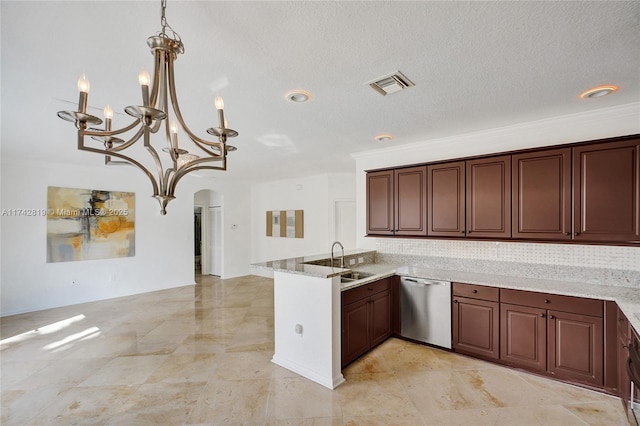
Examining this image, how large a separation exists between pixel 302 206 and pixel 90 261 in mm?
4449

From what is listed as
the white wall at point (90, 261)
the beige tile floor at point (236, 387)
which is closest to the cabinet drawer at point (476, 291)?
the beige tile floor at point (236, 387)

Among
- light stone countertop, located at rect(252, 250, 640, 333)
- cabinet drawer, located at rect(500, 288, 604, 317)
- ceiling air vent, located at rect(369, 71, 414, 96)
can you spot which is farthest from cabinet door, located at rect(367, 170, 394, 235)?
ceiling air vent, located at rect(369, 71, 414, 96)

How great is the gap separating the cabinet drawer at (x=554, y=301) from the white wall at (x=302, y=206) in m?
3.96

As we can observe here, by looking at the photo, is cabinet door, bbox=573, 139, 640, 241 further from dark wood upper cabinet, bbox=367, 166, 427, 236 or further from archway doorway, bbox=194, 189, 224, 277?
archway doorway, bbox=194, 189, 224, 277

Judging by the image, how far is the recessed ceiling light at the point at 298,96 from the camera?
2445mm

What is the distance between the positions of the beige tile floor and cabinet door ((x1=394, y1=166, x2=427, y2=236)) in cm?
147

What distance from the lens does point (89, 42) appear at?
1749 millimetres

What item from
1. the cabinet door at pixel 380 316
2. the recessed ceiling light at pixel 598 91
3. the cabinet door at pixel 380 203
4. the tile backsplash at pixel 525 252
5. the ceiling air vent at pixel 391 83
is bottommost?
the cabinet door at pixel 380 316

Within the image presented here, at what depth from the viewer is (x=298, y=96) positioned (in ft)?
8.27

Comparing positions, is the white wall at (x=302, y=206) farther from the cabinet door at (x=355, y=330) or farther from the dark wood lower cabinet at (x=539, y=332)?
the dark wood lower cabinet at (x=539, y=332)

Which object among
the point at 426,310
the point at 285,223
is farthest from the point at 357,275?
the point at 285,223

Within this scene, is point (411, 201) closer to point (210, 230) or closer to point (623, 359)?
point (623, 359)

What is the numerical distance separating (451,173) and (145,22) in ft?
10.7

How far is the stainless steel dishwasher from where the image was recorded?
3.31 m
